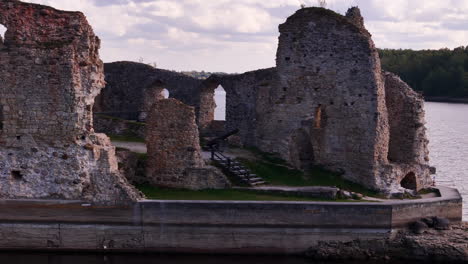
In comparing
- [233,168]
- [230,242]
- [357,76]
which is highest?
[357,76]

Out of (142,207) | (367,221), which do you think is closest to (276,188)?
(367,221)

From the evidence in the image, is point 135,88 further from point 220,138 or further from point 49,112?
point 49,112

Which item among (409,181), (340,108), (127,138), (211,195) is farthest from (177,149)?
(409,181)

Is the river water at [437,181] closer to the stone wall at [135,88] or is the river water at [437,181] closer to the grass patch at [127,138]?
the grass patch at [127,138]

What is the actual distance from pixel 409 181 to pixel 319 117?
4.11m

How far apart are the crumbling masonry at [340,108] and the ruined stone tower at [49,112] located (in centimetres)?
796

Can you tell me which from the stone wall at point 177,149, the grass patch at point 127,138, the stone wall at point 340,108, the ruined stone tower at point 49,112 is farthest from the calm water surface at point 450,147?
the ruined stone tower at point 49,112

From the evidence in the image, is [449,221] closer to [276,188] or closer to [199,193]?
[276,188]

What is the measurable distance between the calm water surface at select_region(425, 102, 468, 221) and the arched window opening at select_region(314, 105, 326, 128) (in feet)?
19.6

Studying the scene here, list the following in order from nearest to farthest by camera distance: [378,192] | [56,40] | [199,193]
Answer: [56,40] → [199,193] → [378,192]

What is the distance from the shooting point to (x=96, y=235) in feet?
64.8

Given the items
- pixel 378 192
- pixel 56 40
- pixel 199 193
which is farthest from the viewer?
pixel 378 192

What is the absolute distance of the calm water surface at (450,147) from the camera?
103ft

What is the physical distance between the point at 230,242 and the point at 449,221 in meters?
7.45
